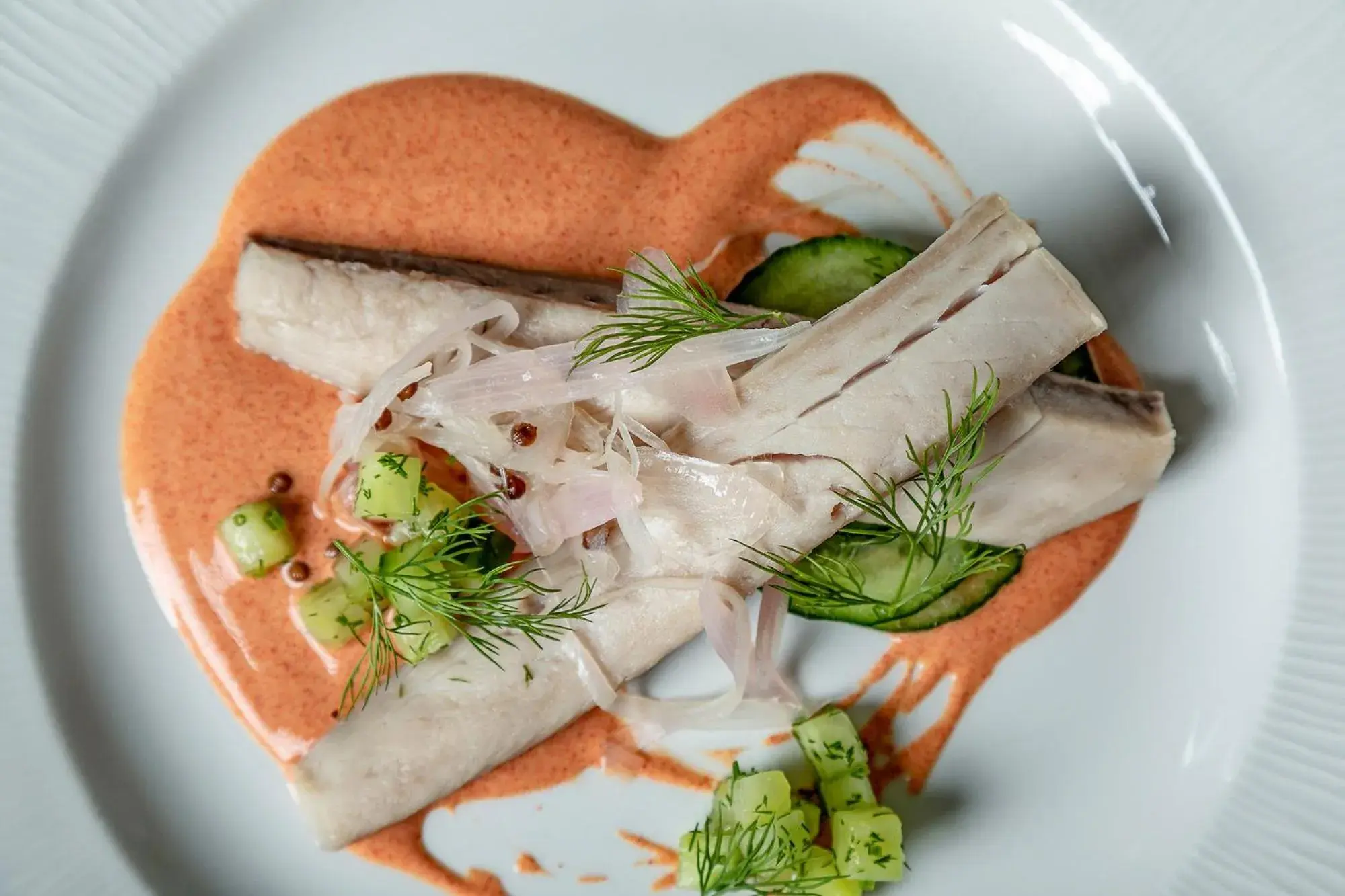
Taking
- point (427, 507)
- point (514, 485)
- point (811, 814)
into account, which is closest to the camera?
point (514, 485)

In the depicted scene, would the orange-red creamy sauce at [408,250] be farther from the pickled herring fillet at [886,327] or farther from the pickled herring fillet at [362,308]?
the pickled herring fillet at [886,327]

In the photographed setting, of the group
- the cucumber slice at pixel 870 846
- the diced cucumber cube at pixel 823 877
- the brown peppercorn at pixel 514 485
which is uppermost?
the brown peppercorn at pixel 514 485

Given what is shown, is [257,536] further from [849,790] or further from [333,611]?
[849,790]

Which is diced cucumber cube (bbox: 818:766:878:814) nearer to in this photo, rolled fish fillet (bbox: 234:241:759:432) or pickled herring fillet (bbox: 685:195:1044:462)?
pickled herring fillet (bbox: 685:195:1044:462)

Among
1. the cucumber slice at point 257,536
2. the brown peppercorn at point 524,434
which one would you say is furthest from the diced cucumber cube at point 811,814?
the cucumber slice at point 257,536

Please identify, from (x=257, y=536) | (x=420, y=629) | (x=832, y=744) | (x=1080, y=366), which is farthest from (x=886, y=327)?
(x=257, y=536)

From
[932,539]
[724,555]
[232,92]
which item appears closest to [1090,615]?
[932,539]

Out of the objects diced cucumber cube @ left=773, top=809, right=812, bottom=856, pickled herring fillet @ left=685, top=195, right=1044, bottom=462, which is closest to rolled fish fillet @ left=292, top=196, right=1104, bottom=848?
pickled herring fillet @ left=685, top=195, right=1044, bottom=462
